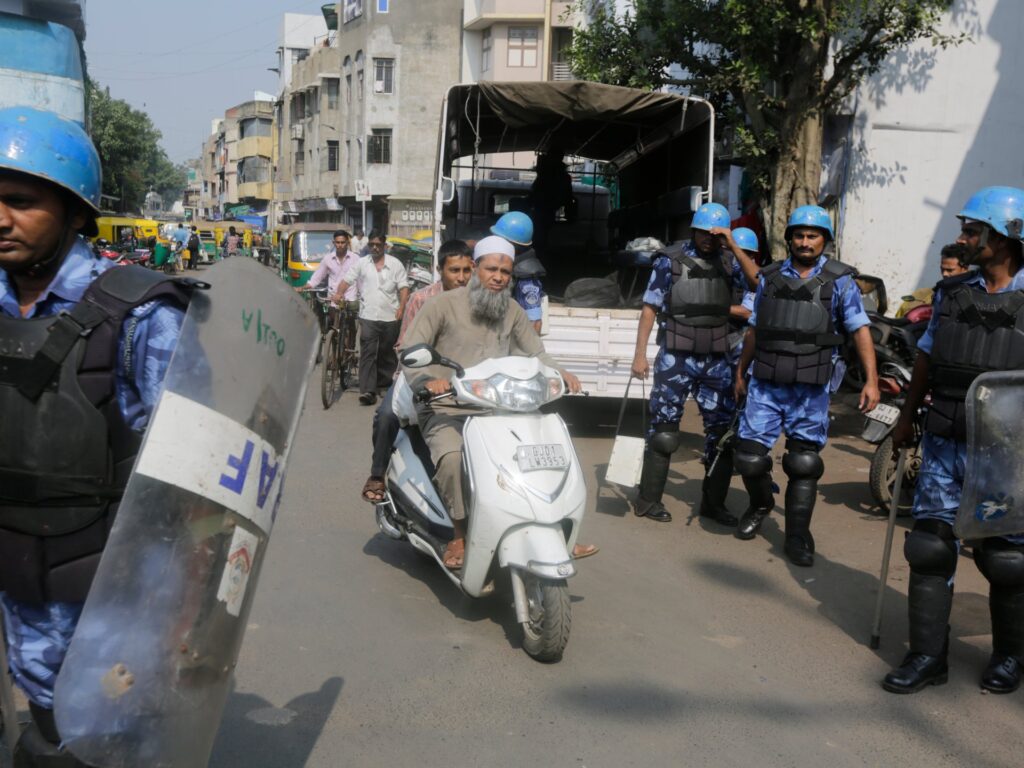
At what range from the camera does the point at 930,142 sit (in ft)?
45.3

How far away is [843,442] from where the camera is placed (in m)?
9.93

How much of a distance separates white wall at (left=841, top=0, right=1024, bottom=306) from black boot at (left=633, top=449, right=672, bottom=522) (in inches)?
333

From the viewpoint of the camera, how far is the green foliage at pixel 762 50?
10.8 meters

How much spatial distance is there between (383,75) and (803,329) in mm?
46997

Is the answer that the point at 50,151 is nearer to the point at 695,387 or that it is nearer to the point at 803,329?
the point at 803,329

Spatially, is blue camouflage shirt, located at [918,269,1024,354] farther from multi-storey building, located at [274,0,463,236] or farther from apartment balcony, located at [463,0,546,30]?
multi-storey building, located at [274,0,463,236]

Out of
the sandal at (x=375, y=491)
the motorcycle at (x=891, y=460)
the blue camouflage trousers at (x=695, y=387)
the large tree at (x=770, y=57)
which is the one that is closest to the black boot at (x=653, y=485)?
the blue camouflage trousers at (x=695, y=387)

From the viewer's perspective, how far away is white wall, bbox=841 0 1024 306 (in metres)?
13.5

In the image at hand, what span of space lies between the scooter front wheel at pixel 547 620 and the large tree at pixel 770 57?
26.1 ft

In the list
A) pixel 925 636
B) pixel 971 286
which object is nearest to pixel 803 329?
pixel 971 286

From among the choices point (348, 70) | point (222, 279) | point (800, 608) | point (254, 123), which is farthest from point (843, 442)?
point (254, 123)

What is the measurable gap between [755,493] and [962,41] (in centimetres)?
932

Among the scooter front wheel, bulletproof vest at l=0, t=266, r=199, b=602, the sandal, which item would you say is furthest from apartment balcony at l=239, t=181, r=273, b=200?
bulletproof vest at l=0, t=266, r=199, b=602

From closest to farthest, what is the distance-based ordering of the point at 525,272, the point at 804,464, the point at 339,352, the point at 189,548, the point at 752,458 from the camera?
the point at 189,548 < the point at 804,464 < the point at 752,458 < the point at 525,272 < the point at 339,352
